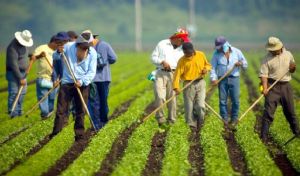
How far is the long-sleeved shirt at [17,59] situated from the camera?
16984 mm

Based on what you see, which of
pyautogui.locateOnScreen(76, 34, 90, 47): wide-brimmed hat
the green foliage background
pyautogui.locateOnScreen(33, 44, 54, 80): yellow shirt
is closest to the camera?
pyautogui.locateOnScreen(76, 34, 90, 47): wide-brimmed hat

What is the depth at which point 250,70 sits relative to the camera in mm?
36406

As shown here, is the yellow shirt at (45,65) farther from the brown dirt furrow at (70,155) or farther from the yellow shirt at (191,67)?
the yellow shirt at (191,67)

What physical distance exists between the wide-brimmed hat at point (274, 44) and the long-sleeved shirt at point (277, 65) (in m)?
0.24

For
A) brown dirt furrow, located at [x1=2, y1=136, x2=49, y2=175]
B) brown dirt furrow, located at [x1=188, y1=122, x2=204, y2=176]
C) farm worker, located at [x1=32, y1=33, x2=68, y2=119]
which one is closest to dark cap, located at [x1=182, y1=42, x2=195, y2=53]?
brown dirt furrow, located at [x1=188, y1=122, x2=204, y2=176]

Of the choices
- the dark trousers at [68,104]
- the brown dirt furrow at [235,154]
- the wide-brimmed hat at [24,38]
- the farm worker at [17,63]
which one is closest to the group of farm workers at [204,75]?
the brown dirt furrow at [235,154]

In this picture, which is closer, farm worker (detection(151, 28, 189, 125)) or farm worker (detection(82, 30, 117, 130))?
farm worker (detection(82, 30, 117, 130))

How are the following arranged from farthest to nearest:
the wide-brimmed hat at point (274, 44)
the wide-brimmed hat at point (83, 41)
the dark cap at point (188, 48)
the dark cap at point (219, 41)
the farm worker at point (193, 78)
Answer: the dark cap at point (219, 41)
the farm worker at point (193, 78)
the dark cap at point (188, 48)
the wide-brimmed hat at point (274, 44)
the wide-brimmed hat at point (83, 41)

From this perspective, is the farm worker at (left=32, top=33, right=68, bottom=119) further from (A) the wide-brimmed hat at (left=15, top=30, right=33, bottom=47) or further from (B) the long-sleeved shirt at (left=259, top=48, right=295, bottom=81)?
(B) the long-sleeved shirt at (left=259, top=48, right=295, bottom=81)

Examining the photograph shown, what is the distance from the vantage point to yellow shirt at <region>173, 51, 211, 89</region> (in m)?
15.1

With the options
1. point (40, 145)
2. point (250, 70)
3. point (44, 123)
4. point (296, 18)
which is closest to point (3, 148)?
point (40, 145)

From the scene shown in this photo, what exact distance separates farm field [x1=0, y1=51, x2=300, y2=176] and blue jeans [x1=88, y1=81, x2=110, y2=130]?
269 millimetres

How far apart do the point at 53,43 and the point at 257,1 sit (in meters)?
97.8

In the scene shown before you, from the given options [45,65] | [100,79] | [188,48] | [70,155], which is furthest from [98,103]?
[70,155]
